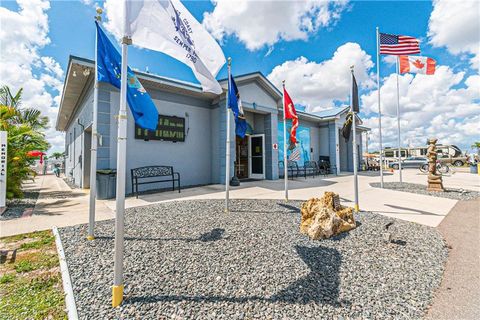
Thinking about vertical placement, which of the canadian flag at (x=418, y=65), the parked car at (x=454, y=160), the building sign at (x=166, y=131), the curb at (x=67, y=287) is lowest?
the curb at (x=67, y=287)

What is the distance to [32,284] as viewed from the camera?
90.4 inches

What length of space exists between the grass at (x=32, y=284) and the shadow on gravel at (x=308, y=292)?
2.40 ft

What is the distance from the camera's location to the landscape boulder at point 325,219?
3.49 m

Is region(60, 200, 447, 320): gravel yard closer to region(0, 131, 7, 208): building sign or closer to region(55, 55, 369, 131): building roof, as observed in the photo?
region(0, 131, 7, 208): building sign

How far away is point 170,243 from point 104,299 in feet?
3.88

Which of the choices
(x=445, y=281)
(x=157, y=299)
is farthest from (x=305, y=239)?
(x=157, y=299)

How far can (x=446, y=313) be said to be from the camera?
1971 millimetres

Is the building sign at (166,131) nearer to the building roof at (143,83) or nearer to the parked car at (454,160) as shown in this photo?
the building roof at (143,83)

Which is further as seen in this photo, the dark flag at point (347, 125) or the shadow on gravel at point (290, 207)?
the dark flag at point (347, 125)

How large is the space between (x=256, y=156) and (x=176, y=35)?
9074 mm

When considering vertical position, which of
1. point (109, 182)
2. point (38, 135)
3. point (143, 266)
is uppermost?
point (38, 135)

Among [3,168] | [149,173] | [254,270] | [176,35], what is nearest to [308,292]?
[254,270]

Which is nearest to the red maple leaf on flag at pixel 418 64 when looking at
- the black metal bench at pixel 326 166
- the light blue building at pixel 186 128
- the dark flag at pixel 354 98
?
the light blue building at pixel 186 128

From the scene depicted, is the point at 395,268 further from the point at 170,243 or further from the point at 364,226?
the point at 170,243
